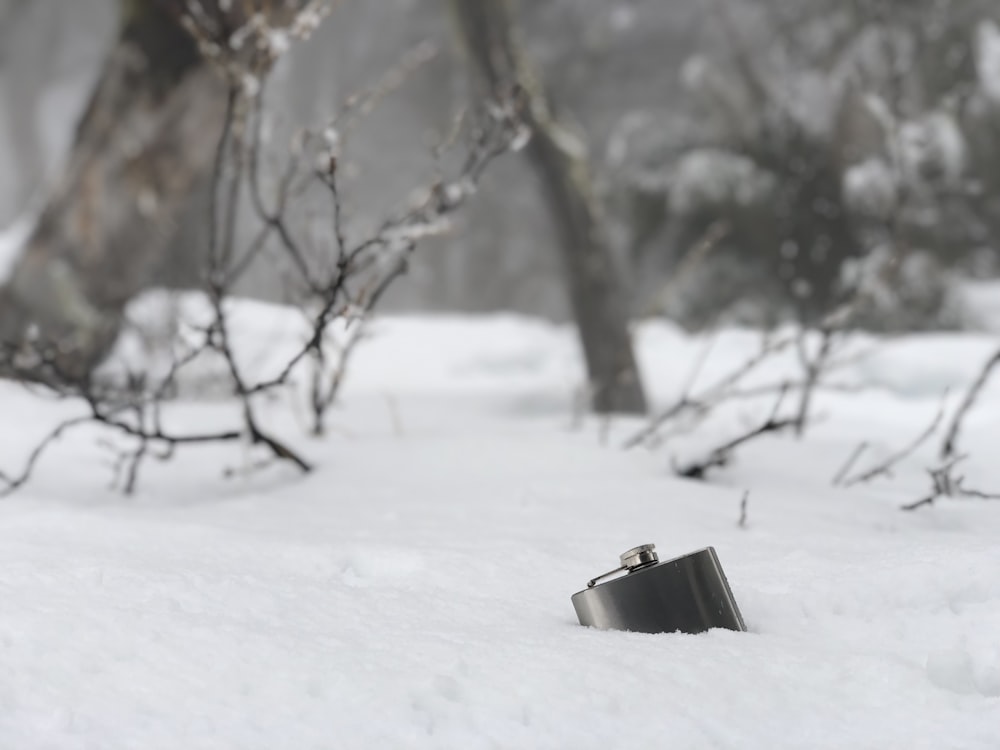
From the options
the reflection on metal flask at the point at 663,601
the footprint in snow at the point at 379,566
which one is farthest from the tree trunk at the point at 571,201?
the reflection on metal flask at the point at 663,601

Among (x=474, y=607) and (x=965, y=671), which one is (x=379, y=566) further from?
(x=965, y=671)

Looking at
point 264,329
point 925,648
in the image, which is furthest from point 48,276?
point 925,648

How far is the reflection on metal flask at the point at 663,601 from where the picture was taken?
740mm

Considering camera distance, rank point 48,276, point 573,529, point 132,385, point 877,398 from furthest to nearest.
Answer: point 48,276 < point 877,398 < point 132,385 < point 573,529

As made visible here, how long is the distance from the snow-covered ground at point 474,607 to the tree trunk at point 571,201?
1671 mm

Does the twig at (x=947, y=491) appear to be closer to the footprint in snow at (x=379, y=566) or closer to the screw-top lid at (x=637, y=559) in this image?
the screw-top lid at (x=637, y=559)

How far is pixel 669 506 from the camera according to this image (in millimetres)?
1113

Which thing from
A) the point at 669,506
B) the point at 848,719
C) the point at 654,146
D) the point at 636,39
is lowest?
the point at 848,719

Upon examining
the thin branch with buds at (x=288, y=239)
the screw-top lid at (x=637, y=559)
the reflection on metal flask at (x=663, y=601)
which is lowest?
the reflection on metal flask at (x=663, y=601)

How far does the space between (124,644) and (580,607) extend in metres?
0.39

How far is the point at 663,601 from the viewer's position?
29.3 inches

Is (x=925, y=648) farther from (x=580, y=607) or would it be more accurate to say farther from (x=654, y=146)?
(x=654, y=146)

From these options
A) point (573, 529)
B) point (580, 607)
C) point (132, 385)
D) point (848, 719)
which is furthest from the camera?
point (132, 385)

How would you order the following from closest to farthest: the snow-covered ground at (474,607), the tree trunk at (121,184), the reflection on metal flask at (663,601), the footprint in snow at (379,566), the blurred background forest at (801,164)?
the snow-covered ground at (474,607), the reflection on metal flask at (663,601), the footprint in snow at (379,566), the tree trunk at (121,184), the blurred background forest at (801,164)
